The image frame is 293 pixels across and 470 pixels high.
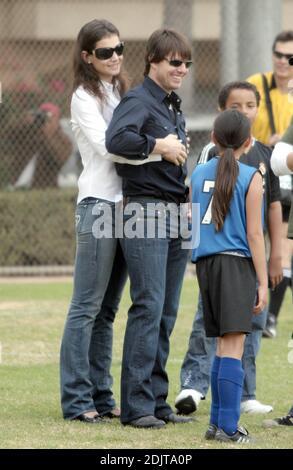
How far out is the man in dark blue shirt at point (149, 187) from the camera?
231 inches

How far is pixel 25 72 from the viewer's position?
48.9 feet

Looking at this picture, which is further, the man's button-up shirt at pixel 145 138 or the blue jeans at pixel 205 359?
the blue jeans at pixel 205 359

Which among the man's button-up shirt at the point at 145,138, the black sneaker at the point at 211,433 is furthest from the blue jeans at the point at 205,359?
the black sneaker at the point at 211,433

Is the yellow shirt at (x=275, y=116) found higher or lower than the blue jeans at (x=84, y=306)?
higher

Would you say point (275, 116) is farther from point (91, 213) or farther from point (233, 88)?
point (91, 213)

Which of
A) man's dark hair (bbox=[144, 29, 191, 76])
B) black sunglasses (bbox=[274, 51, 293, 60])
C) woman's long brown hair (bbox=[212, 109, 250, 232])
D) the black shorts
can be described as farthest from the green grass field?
black sunglasses (bbox=[274, 51, 293, 60])

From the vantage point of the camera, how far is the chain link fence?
1392 centimetres

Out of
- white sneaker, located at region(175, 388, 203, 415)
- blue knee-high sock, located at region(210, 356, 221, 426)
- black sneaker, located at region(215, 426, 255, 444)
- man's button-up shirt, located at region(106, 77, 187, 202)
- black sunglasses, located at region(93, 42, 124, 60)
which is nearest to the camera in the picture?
black sneaker, located at region(215, 426, 255, 444)

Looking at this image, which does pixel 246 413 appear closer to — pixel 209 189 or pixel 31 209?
pixel 209 189

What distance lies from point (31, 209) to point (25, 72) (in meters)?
2.01

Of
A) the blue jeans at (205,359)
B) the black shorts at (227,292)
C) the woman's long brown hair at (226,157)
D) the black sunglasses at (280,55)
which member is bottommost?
the blue jeans at (205,359)

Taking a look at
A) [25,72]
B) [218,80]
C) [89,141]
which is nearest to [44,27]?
[25,72]

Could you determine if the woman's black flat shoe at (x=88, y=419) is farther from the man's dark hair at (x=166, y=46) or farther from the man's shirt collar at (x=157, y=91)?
the man's dark hair at (x=166, y=46)

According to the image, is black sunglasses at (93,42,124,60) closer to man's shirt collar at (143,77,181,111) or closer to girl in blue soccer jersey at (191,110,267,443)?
man's shirt collar at (143,77,181,111)
